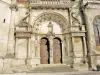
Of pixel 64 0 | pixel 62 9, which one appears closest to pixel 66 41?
pixel 62 9

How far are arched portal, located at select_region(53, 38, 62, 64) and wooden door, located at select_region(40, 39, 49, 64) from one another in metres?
0.66

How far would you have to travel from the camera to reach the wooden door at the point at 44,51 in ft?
40.5

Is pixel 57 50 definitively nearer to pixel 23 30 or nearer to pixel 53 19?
pixel 53 19

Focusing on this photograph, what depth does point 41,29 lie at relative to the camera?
13.1 metres

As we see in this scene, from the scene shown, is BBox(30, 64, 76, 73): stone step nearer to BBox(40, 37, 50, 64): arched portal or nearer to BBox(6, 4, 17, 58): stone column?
BBox(40, 37, 50, 64): arched portal

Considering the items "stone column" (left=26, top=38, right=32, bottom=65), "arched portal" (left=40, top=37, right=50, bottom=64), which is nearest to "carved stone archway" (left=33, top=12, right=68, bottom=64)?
"arched portal" (left=40, top=37, right=50, bottom=64)

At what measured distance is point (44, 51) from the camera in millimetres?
12602

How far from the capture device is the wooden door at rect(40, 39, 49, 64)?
40.5 feet

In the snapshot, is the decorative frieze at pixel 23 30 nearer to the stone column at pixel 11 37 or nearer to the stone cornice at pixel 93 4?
the stone column at pixel 11 37

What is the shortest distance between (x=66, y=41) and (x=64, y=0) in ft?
13.6

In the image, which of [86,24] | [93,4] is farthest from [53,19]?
[93,4]

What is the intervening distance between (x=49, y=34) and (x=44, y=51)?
1.65 metres

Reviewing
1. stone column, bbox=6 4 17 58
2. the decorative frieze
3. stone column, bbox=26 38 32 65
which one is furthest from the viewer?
the decorative frieze

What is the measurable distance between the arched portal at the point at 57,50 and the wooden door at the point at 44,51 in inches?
26.0
